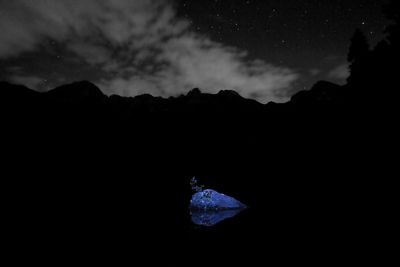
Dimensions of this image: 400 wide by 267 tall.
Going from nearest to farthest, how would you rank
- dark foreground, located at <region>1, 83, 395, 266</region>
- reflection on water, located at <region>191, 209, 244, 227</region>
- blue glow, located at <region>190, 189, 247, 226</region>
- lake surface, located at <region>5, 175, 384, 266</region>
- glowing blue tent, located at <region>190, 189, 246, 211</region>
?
lake surface, located at <region>5, 175, 384, 266</region>, dark foreground, located at <region>1, 83, 395, 266</region>, reflection on water, located at <region>191, 209, 244, 227</region>, blue glow, located at <region>190, 189, 247, 226</region>, glowing blue tent, located at <region>190, 189, 246, 211</region>

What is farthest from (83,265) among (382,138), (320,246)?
(382,138)

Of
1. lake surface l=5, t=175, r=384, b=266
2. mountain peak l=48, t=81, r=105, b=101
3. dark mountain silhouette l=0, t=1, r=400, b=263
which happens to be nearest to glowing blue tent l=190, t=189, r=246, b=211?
dark mountain silhouette l=0, t=1, r=400, b=263

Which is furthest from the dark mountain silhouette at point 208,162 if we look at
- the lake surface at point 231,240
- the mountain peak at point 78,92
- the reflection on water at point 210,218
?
the reflection on water at point 210,218

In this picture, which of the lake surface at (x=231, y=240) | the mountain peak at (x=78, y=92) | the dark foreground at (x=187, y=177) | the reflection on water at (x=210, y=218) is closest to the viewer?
the lake surface at (x=231, y=240)

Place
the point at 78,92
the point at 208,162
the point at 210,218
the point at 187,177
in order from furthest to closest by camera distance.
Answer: the point at 78,92 < the point at 208,162 < the point at 187,177 < the point at 210,218

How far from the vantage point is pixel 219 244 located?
25.3ft

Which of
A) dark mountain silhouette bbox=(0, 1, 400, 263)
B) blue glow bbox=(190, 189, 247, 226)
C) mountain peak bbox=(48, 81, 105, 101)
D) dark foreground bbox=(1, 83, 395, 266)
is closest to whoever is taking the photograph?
dark foreground bbox=(1, 83, 395, 266)

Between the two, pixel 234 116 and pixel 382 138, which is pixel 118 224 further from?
pixel 234 116

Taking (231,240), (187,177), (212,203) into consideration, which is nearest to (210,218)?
(231,240)

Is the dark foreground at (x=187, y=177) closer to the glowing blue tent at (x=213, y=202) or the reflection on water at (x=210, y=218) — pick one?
the reflection on water at (x=210, y=218)

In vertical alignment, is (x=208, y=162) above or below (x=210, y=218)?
above

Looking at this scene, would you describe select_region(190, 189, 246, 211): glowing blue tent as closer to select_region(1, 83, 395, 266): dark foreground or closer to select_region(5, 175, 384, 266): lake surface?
select_region(1, 83, 395, 266): dark foreground

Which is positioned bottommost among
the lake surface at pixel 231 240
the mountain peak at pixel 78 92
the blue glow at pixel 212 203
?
the blue glow at pixel 212 203

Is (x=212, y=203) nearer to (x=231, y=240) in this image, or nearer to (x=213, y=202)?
(x=213, y=202)
